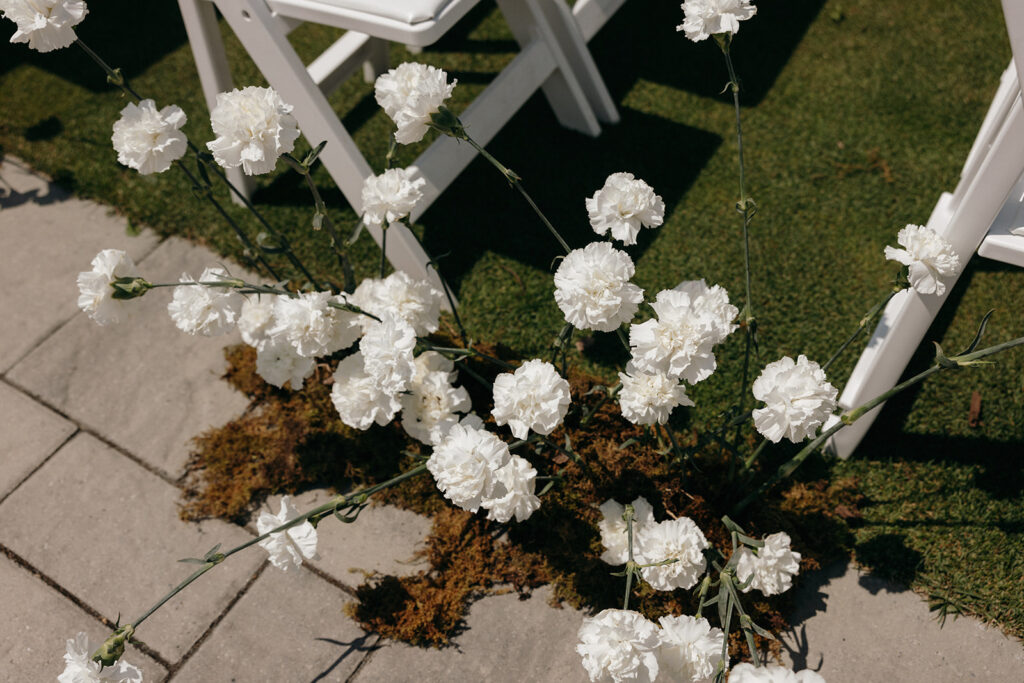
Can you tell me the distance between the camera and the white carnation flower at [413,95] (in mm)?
1392

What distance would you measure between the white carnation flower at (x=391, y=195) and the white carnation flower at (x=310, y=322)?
0.68 ft

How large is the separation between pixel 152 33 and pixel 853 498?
3038 millimetres

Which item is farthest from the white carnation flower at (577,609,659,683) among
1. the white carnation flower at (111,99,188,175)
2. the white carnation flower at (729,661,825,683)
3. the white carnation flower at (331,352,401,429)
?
the white carnation flower at (111,99,188,175)

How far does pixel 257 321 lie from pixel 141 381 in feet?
2.21

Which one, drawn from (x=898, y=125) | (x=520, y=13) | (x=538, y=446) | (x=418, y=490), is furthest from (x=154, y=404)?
(x=898, y=125)

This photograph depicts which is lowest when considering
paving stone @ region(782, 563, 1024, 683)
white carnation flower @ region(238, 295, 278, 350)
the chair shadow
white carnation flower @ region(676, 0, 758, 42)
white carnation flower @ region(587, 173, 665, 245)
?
paving stone @ region(782, 563, 1024, 683)

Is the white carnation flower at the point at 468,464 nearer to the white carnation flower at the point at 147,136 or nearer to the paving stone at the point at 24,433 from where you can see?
the white carnation flower at the point at 147,136

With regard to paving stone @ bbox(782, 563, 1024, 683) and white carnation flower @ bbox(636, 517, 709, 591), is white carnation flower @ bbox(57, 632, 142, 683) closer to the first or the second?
white carnation flower @ bbox(636, 517, 709, 591)

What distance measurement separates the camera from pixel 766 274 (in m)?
2.30

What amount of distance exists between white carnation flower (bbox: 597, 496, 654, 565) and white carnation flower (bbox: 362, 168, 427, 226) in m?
0.76

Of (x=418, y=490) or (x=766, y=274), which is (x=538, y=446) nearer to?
(x=418, y=490)

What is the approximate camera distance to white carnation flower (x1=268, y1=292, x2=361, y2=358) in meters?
1.54

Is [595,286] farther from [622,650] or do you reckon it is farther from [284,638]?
[284,638]

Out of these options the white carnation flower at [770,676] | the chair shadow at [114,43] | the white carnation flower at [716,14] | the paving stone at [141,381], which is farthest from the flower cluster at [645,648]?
the chair shadow at [114,43]
